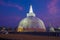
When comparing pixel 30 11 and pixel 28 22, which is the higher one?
pixel 30 11

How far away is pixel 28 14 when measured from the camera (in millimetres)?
30047

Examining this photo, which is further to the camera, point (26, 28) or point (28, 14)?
point (28, 14)

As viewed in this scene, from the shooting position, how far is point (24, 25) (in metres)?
28.3

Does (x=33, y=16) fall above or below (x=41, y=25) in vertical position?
above

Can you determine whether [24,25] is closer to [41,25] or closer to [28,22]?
[28,22]

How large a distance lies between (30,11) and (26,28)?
4164 mm

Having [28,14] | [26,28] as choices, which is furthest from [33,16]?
[26,28]

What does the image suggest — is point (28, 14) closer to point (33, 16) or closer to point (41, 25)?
point (33, 16)

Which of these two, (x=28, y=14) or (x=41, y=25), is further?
(x=28, y=14)

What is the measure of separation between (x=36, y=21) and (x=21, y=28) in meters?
3.05

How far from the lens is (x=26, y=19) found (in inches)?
1149

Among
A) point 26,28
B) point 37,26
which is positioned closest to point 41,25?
point 37,26

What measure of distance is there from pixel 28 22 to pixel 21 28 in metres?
1.93

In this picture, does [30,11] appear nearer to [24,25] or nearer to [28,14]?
[28,14]
